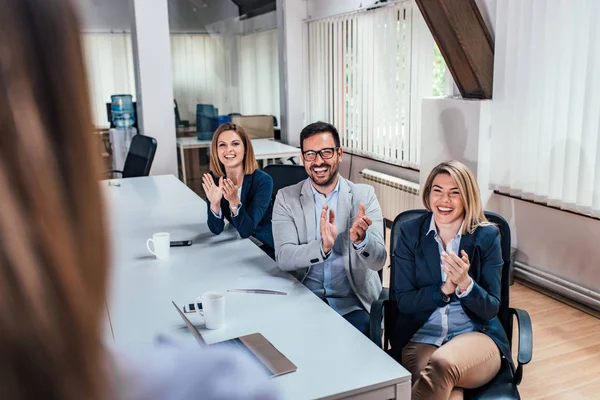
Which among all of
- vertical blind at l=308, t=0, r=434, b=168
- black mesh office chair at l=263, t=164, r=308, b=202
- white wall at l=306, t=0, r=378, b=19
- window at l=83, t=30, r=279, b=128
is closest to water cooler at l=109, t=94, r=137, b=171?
window at l=83, t=30, r=279, b=128

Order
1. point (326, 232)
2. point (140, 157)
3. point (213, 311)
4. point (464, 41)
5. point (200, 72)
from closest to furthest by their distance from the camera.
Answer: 1. point (213, 311)
2. point (326, 232)
3. point (464, 41)
4. point (140, 157)
5. point (200, 72)

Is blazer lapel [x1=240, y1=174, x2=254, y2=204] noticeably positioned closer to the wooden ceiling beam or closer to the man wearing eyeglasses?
the man wearing eyeglasses

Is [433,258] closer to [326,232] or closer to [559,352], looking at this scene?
[326,232]

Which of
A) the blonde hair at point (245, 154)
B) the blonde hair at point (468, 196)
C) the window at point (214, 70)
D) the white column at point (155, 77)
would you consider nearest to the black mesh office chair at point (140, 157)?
the white column at point (155, 77)

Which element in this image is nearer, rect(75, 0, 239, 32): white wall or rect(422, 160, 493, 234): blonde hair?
rect(422, 160, 493, 234): blonde hair

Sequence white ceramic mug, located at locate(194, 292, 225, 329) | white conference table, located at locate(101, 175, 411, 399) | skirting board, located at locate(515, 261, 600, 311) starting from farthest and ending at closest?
1. skirting board, located at locate(515, 261, 600, 311)
2. white ceramic mug, located at locate(194, 292, 225, 329)
3. white conference table, located at locate(101, 175, 411, 399)

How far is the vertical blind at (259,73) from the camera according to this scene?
7.24 meters

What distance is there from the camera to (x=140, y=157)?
504cm

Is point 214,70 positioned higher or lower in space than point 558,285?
higher

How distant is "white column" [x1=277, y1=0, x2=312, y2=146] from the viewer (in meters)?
7.23

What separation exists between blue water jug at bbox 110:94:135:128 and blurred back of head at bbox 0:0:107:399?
679 centimetres

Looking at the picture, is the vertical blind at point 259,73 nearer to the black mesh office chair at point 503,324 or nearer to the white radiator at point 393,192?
the white radiator at point 393,192

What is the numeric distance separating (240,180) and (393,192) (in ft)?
8.98

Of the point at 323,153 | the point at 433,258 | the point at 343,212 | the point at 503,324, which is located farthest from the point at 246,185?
the point at 503,324
